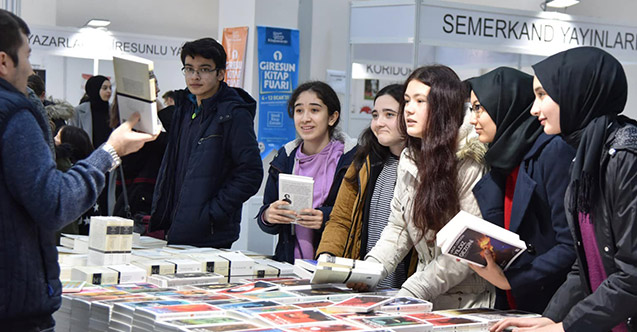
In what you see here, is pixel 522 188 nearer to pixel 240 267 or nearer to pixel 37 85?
pixel 240 267

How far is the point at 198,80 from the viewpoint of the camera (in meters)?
3.96

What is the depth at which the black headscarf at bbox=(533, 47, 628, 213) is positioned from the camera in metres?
2.11

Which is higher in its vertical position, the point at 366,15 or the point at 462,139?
the point at 366,15

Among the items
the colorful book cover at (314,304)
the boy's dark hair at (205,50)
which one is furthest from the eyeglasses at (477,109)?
the boy's dark hair at (205,50)

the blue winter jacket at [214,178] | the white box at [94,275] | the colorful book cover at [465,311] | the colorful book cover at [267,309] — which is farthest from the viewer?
the blue winter jacket at [214,178]

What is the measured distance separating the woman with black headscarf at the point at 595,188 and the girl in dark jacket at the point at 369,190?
1067mm

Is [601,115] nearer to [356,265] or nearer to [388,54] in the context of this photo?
[356,265]

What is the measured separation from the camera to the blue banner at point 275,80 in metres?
6.54

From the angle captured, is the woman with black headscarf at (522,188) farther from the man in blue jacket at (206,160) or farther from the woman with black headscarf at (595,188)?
the man in blue jacket at (206,160)

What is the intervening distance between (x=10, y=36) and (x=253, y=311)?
1.04m

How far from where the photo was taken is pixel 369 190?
3354 millimetres

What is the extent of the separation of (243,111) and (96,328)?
1782 millimetres

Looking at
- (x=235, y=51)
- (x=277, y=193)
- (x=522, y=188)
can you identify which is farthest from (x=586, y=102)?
(x=235, y=51)

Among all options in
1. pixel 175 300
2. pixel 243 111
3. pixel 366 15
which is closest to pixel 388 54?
pixel 366 15
